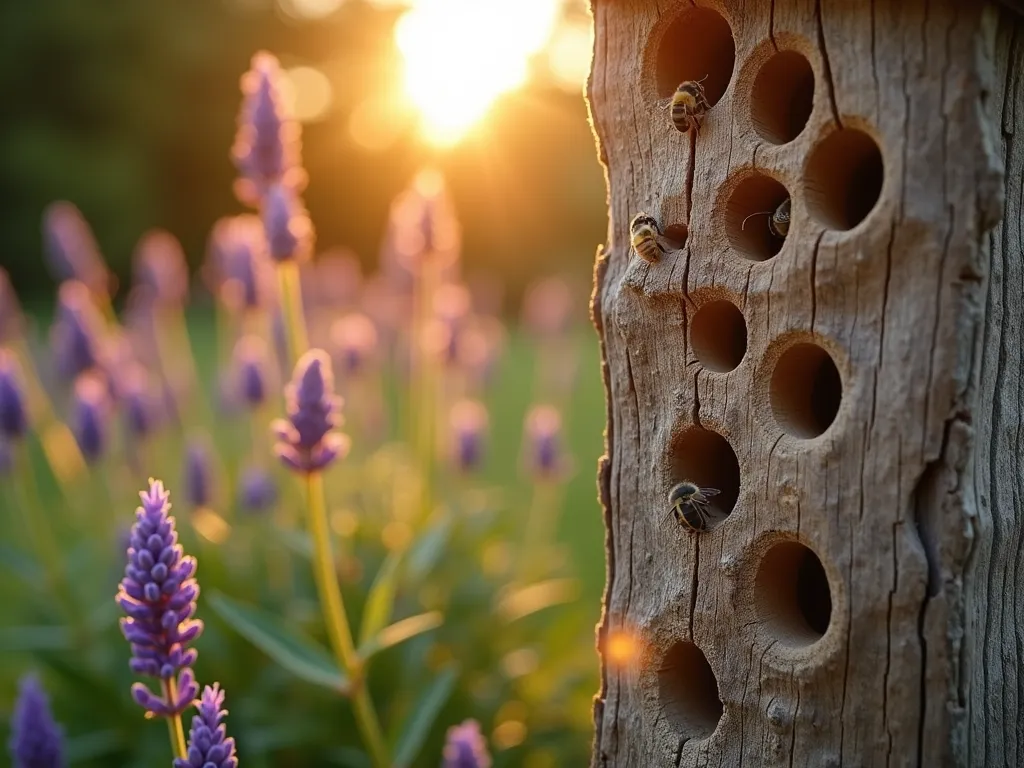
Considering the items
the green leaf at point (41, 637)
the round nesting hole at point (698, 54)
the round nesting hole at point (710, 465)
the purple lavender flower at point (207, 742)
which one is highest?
the round nesting hole at point (698, 54)

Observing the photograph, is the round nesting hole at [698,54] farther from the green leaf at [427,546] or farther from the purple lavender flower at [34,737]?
the purple lavender flower at [34,737]

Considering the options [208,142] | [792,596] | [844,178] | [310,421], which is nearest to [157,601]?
[310,421]

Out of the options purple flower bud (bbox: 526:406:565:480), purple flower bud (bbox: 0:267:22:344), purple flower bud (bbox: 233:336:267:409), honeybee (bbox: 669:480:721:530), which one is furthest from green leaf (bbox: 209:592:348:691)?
purple flower bud (bbox: 0:267:22:344)

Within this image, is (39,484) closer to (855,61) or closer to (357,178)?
(855,61)

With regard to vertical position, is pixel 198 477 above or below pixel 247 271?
below

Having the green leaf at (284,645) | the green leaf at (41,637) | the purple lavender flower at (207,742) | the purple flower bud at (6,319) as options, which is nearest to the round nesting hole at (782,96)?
the purple lavender flower at (207,742)

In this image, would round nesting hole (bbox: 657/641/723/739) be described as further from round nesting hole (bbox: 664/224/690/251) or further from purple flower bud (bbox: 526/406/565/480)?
purple flower bud (bbox: 526/406/565/480)

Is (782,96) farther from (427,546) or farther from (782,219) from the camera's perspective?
(427,546)
